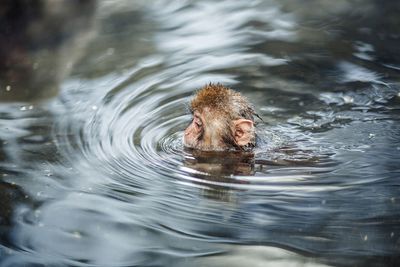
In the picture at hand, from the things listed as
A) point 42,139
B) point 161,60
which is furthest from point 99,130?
point 161,60

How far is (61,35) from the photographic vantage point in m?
9.81

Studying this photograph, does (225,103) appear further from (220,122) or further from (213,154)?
(213,154)

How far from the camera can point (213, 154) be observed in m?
6.65

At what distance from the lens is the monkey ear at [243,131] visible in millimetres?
6570

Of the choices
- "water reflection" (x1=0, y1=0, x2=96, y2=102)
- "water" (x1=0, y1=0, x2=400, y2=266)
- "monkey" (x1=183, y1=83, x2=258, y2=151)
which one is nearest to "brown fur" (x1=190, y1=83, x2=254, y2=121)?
"monkey" (x1=183, y1=83, x2=258, y2=151)

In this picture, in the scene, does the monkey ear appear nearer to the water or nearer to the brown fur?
the brown fur

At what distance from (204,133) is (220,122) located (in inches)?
7.6

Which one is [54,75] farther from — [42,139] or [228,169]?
[228,169]

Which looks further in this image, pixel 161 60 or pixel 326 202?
pixel 161 60

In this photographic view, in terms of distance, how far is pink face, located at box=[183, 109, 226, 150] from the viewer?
22.0 feet

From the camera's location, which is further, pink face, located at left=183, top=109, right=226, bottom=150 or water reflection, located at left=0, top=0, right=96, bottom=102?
water reflection, located at left=0, top=0, right=96, bottom=102

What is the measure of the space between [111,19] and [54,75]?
2250 mm

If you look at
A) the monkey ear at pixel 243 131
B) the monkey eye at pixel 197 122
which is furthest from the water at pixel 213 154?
the monkey eye at pixel 197 122

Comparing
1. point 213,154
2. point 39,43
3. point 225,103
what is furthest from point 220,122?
point 39,43
